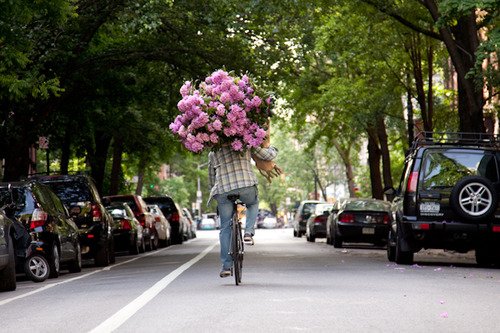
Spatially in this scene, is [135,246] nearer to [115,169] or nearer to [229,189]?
[229,189]

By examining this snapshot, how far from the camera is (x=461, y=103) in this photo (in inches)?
1102

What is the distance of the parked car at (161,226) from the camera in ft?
124

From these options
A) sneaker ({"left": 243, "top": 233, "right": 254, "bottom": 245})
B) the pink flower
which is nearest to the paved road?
sneaker ({"left": 243, "top": 233, "right": 254, "bottom": 245})

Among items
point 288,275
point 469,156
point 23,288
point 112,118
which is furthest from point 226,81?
point 112,118

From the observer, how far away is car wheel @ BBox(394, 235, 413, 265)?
66.5 ft

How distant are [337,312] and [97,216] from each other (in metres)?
13.7

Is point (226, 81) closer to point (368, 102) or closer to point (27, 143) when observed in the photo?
point (27, 143)

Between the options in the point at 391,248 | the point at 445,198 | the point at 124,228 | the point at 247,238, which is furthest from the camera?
the point at 124,228

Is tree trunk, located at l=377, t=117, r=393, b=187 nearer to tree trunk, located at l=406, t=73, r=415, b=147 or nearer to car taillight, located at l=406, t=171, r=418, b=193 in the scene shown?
tree trunk, located at l=406, t=73, r=415, b=147

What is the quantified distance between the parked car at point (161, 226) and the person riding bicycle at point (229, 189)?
895 inches

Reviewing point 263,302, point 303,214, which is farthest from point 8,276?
point 303,214

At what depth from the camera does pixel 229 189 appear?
14336 mm

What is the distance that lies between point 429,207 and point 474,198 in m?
0.90

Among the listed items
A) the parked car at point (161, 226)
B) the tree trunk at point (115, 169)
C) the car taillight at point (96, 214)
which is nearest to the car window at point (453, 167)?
the car taillight at point (96, 214)
